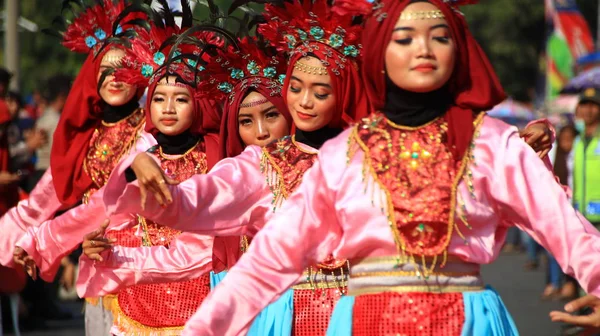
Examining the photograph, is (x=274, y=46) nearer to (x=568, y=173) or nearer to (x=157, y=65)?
(x=157, y=65)

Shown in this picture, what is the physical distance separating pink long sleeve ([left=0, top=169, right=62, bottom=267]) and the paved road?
4234mm

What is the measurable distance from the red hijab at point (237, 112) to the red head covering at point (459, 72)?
67.8 inches

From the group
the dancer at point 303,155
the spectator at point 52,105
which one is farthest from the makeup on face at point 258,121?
the spectator at point 52,105

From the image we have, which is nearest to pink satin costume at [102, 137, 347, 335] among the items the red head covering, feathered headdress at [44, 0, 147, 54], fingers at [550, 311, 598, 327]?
the red head covering

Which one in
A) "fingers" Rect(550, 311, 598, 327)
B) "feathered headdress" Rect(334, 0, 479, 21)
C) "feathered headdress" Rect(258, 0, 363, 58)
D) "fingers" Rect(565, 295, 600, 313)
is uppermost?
"feathered headdress" Rect(334, 0, 479, 21)

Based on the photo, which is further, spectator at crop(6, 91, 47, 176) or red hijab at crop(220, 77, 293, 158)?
spectator at crop(6, 91, 47, 176)

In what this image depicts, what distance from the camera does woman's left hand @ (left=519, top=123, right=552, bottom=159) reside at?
527 cm

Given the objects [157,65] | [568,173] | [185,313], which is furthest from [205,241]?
[568,173]

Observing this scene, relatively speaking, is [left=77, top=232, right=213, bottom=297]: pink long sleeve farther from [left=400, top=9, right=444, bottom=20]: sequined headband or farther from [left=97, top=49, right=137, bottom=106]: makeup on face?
[left=400, top=9, right=444, bottom=20]: sequined headband

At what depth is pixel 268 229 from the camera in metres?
4.69

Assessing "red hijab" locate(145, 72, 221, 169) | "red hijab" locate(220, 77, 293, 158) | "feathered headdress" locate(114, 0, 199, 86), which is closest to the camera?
"red hijab" locate(220, 77, 293, 158)

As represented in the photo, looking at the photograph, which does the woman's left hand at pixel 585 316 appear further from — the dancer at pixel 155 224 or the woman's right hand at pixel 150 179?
the dancer at pixel 155 224

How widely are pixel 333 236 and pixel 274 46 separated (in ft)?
5.82

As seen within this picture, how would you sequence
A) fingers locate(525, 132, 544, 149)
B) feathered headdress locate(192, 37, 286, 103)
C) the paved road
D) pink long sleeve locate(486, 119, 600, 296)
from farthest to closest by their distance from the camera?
the paved road, feathered headdress locate(192, 37, 286, 103), fingers locate(525, 132, 544, 149), pink long sleeve locate(486, 119, 600, 296)
